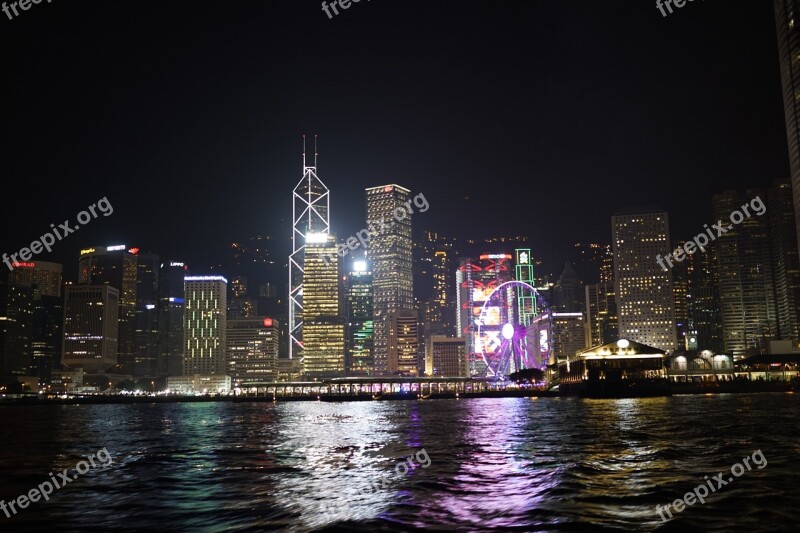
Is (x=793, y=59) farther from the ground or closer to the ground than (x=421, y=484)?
farther from the ground

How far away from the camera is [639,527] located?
2017 centimetres

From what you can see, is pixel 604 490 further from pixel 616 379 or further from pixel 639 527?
pixel 616 379

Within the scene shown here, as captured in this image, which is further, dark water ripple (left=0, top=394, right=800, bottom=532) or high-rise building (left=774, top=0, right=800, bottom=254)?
high-rise building (left=774, top=0, right=800, bottom=254)

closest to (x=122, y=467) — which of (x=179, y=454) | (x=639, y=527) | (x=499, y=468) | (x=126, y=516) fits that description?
(x=179, y=454)

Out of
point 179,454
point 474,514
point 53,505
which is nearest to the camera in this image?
point 474,514

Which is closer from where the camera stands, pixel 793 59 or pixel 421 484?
pixel 421 484

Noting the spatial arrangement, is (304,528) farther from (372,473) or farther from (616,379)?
(616,379)

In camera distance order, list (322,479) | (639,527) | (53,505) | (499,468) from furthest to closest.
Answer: (499,468) → (322,479) → (53,505) → (639,527)

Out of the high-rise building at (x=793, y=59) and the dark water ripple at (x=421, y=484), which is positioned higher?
the high-rise building at (x=793, y=59)

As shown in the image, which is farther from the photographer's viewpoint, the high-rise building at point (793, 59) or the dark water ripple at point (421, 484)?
the high-rise building at point (793, 59)

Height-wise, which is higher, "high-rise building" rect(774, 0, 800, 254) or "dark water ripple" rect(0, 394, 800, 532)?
"high-rise building" rect(774, 0, 800, 254)

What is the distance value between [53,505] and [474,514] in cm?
1513

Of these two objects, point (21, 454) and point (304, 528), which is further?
point (21, 454)

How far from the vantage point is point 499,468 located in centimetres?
3353
